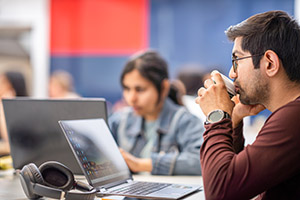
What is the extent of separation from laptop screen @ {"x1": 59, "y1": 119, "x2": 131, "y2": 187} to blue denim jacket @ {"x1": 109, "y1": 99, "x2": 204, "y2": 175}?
12.7 inches

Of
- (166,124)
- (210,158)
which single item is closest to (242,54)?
(210,158)

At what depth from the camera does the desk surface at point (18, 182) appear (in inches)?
→ 51.7

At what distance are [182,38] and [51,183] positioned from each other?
144 inches

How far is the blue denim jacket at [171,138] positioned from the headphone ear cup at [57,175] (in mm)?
588

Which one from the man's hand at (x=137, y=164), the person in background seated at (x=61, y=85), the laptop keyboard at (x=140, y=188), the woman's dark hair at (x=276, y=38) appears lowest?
the person in background seated at (x=61, y=85)

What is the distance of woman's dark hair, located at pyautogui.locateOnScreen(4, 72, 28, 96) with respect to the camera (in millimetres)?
3355

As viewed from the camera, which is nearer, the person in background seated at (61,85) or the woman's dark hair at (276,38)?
the woman's dark hair at (276,38)

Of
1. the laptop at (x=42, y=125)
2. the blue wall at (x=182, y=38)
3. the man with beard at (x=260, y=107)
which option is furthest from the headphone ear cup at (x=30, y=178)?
the blue wall at (x=182, y=38)

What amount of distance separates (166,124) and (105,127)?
2.16 feet

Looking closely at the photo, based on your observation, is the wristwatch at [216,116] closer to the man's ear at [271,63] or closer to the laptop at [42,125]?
the man's ear at [271,63]

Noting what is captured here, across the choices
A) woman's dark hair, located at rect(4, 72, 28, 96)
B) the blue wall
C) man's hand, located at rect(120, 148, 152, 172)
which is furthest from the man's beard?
the blue wall

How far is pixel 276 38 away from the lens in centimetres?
120

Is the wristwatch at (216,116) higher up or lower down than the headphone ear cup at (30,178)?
higher up

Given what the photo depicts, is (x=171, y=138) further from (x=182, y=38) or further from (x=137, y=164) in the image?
(x=182, y=38)
